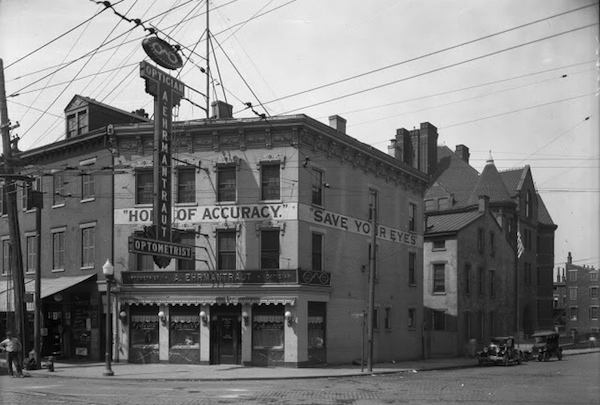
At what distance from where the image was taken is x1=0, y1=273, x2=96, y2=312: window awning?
1229 inches

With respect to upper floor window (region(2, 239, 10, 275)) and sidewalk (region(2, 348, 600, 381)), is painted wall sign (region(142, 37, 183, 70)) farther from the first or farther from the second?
upper floor window (region(2, 239, 10, 275))

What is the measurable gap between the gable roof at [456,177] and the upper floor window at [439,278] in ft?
33.6

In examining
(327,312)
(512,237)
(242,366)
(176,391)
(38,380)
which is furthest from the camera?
(512,237)

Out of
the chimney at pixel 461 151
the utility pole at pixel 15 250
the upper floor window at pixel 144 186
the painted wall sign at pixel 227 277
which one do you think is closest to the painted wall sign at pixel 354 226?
the painted wall sign at pixel 227 277

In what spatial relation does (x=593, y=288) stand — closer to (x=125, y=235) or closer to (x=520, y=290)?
(x=520, y=290)

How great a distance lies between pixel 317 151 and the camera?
31.1 metres

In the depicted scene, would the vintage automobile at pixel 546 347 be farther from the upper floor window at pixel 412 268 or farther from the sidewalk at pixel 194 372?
the sidewalk at pixel 194 372

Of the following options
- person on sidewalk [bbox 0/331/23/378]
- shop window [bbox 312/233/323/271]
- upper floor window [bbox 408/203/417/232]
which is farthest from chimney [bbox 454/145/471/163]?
person on sidewalk [bbox 0/331/23/378]

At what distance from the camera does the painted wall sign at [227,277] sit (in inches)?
1145

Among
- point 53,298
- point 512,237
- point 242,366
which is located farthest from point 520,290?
point 53,298

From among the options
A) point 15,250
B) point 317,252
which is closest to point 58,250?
point 15,250

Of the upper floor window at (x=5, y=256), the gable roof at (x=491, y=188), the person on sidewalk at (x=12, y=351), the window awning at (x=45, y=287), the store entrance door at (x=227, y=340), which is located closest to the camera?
the person on sidewalk at (x=12, y=351)

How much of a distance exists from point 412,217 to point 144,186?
15.7 metres

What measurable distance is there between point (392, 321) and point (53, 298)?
16.7 m
